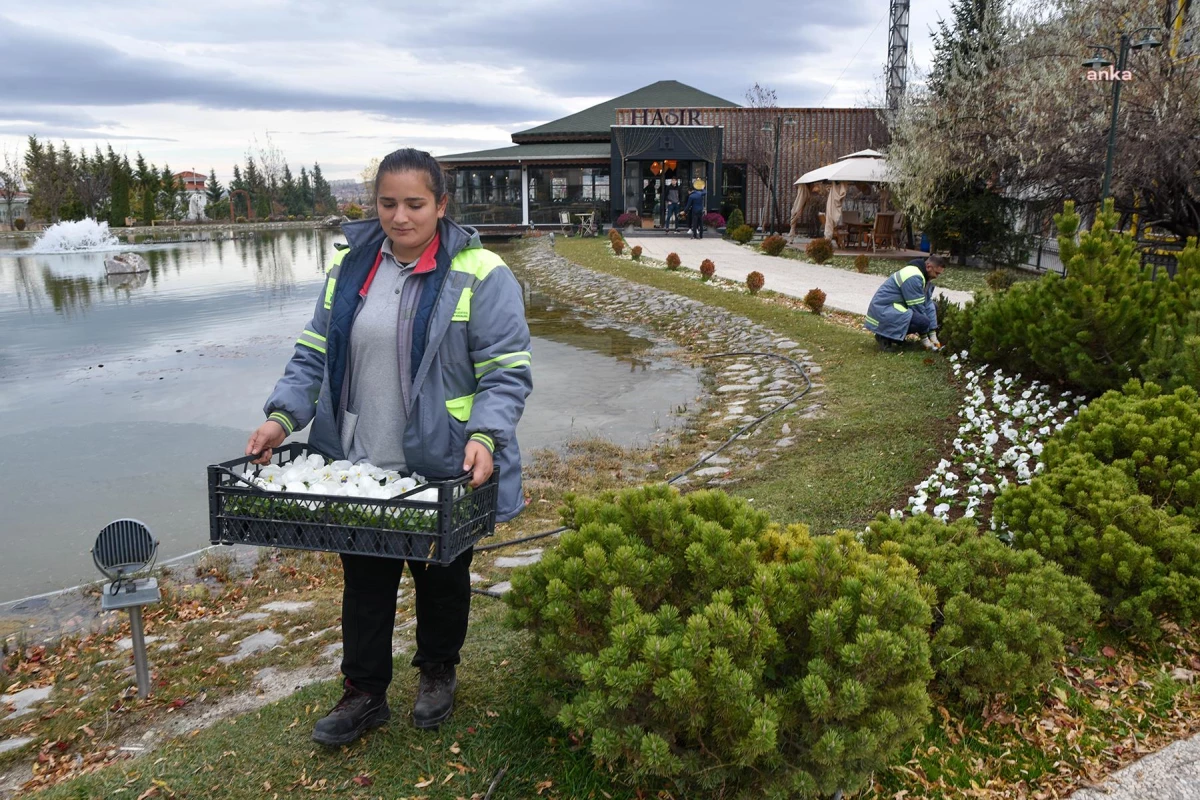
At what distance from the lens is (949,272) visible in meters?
19.8

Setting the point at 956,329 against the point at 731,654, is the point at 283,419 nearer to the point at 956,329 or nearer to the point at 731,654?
the point at 731,654

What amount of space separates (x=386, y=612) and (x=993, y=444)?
15.9ft

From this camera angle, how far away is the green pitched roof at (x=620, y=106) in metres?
46.2

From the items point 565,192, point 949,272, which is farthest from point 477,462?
point 565,192

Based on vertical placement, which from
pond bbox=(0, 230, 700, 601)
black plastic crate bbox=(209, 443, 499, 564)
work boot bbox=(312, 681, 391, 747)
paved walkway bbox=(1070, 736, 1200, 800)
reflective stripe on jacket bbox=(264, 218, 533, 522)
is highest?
reflective stripe on jacket bbox=(264, 218, 533, 522)

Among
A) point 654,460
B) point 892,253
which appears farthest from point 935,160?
point 654,460

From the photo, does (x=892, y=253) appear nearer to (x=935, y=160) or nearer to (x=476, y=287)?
(x=935, y=160)

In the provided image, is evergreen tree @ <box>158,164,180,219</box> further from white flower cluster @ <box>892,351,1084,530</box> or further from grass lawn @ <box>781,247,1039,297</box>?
white flower cluster @ <box>892,351,1084,530</box>

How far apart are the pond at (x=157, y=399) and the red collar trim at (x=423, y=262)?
14.2ft

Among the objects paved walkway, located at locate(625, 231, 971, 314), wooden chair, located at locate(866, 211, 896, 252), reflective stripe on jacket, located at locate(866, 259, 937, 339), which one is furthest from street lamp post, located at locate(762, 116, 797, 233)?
reflective stripe on jacket, located at locate(866, 259, 937, 339)

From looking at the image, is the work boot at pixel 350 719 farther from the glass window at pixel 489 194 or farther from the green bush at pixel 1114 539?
the glass window at pixel 489 194

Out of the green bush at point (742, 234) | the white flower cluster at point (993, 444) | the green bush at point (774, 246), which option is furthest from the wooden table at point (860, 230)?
the white flower cluster at point (993, 444)

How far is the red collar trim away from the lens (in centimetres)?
290

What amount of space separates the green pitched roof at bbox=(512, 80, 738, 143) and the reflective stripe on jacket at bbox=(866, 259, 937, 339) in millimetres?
37423
